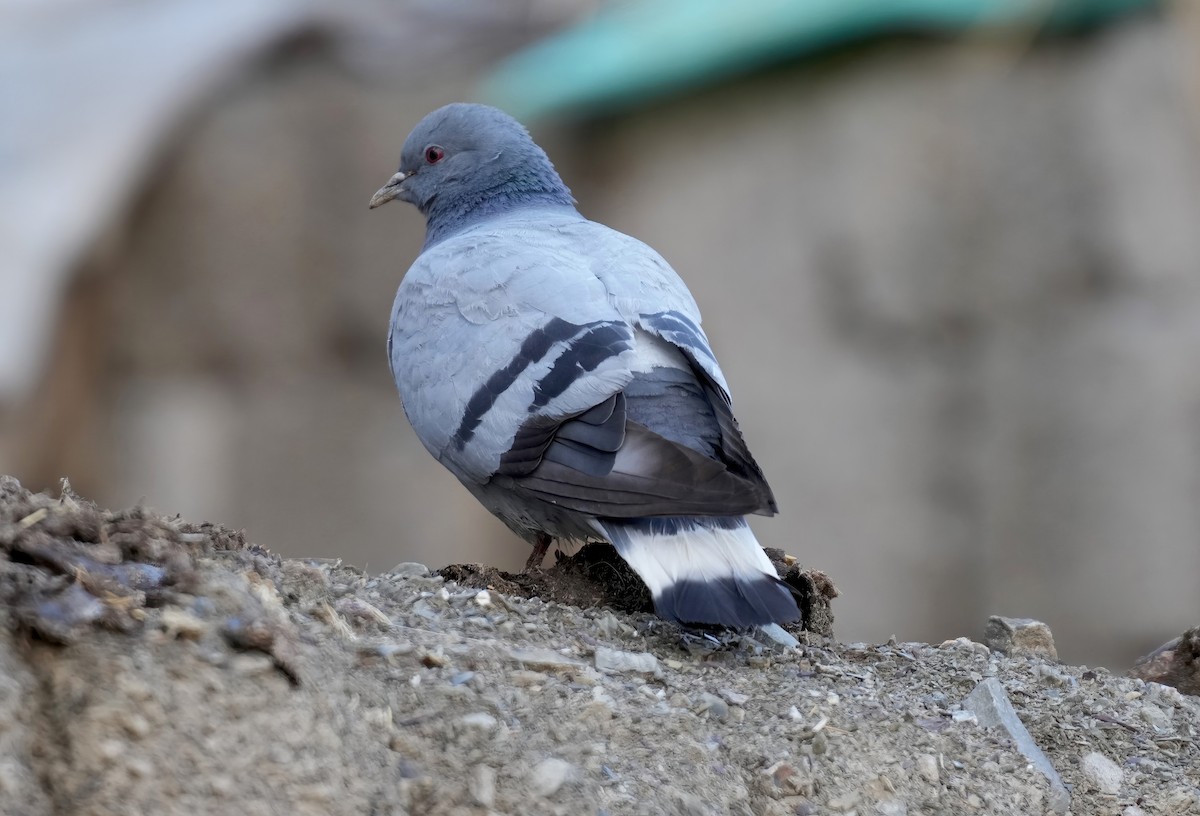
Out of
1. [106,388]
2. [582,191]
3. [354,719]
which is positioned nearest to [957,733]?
[354,719]

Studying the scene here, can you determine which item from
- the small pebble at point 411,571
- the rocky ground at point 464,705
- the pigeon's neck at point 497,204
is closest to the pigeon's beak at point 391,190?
the pigeon's neck at point 497,204

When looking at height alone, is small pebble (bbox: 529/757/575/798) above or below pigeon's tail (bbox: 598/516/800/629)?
below

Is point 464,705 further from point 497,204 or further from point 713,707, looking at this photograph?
point 497,204

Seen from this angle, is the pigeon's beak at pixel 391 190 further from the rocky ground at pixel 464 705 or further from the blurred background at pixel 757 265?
the blurred background at pixel 757 265

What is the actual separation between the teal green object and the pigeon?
16.9 ft

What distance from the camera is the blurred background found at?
942 centimetres

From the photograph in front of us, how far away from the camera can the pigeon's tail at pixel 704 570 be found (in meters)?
3.44

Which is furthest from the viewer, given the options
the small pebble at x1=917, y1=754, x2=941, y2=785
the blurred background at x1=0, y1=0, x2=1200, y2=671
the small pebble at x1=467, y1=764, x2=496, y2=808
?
the blurred background at x1=0, y1=0, x2=1200, y2=671

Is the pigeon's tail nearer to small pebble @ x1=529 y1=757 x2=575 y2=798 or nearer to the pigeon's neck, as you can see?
small pebble @ x1=529 y1=757 x2=575 y2=798

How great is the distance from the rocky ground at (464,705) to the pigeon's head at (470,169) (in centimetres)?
194

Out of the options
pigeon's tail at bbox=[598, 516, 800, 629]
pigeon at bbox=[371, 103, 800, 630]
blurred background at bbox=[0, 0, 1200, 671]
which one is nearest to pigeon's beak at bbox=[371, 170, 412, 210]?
pigeon at bbox=[371, 103, 800, 630]

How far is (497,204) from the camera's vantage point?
17.9 feet

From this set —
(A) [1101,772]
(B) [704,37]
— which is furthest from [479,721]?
(B) [704,37]

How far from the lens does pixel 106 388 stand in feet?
36.9
